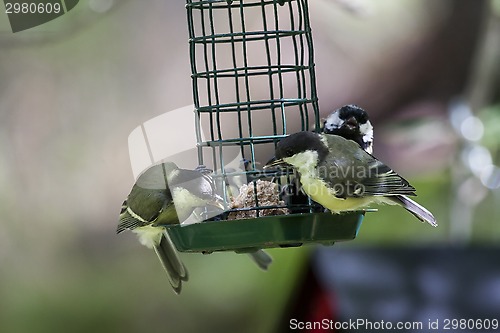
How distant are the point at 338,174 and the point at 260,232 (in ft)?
1.87

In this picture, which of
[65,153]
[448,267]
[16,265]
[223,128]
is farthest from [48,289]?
[448,267]

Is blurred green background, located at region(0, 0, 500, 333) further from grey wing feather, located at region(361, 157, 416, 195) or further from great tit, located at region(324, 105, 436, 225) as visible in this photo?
grey wing feather, located at region(361, 157, 416, 195)

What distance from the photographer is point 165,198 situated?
5.20 meters

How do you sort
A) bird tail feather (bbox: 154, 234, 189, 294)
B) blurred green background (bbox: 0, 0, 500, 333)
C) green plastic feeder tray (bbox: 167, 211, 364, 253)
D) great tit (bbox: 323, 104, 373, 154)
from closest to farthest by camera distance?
green plastic feeder tray (bbox: 167, 211, 364, 253) → bird tail feather (bbox: 154, 234, 189, 294) → great tit (bbox: 323, 104, 373, 154) → blurred green background (bbox: 0, 0, 500, 333)

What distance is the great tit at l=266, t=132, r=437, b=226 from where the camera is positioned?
15.9ft

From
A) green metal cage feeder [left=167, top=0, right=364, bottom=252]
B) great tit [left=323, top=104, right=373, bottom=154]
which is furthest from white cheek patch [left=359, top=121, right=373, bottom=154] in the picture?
green metal cage feeder [left=167, top=0, right=364, bottom=252]

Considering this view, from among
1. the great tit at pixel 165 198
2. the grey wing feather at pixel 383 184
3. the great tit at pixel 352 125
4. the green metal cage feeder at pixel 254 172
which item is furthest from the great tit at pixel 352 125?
the great tit at pixel 165 198

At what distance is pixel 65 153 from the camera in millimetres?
8305

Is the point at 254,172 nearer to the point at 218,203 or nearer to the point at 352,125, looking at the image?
the point at 218,203

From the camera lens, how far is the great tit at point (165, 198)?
16.5ft

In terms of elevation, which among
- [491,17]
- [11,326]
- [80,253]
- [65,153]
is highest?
[491,17]

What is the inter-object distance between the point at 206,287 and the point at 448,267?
7.84 ft

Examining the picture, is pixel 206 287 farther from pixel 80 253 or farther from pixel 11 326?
pixel 11 326

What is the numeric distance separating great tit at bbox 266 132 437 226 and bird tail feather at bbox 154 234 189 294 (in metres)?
1.12
